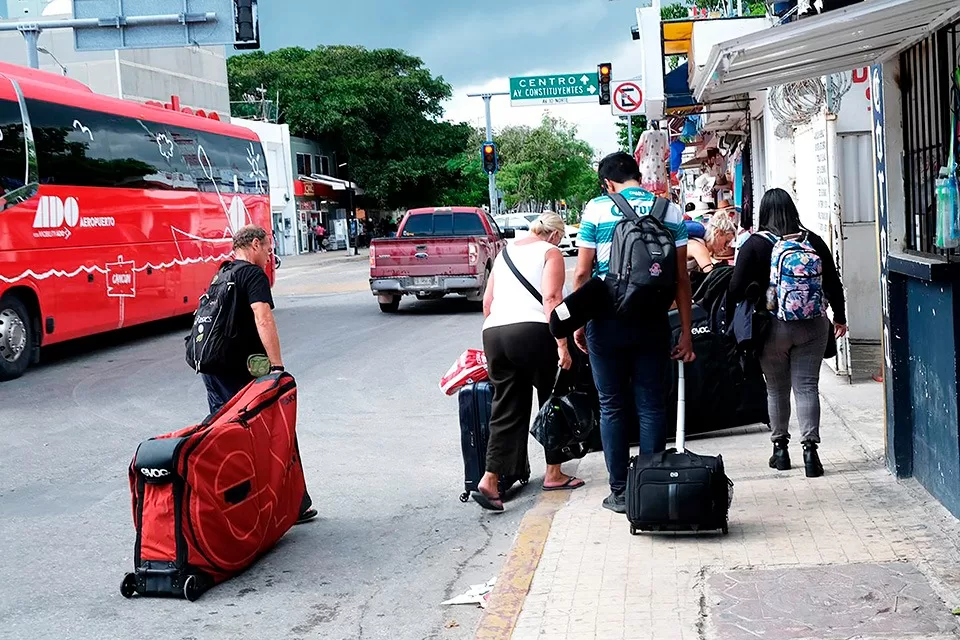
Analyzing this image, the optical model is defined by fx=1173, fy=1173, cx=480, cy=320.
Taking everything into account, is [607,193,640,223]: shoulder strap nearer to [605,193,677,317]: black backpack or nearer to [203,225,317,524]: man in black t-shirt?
[605,193,677,317]: black backpack

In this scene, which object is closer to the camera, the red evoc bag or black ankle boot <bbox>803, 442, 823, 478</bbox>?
the red evoc bag

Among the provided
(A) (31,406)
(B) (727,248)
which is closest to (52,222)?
(A) (31,406)

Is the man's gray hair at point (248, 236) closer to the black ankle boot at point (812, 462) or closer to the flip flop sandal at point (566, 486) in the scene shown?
the flip flop sandal at point (566, 486)

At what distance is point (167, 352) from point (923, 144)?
40.6ft

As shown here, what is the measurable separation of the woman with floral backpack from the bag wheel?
3548 millimetres

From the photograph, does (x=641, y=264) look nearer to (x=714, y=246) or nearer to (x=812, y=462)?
(x=812, y=462)

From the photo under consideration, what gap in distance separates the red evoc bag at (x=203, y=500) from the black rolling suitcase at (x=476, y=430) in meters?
1.56

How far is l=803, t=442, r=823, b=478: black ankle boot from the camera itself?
7105mm

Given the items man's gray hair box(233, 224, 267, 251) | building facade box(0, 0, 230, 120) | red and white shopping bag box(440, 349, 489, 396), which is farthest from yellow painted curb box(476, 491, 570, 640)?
building facade box(0, 0, 230, 120)

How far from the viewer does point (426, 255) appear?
2048cm

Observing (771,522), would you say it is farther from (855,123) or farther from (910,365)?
(855,123)

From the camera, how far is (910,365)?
6582 mm

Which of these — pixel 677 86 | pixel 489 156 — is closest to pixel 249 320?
pixel 677 86

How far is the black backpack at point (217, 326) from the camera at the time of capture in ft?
21.9
